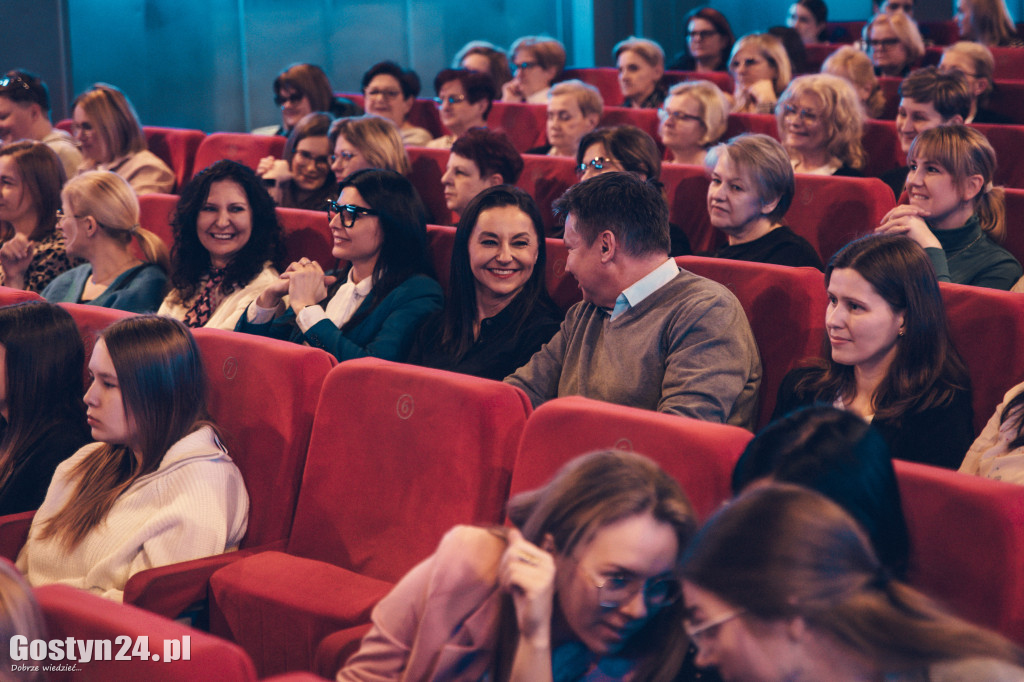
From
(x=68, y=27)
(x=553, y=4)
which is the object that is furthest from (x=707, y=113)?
(x=553, y=4)

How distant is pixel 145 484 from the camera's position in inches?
65.8

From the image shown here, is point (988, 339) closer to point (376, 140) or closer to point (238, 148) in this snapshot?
point (376, 140)

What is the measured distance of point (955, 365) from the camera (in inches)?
66.6

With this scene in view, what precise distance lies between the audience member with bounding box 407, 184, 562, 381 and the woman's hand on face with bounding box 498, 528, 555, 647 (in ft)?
3.61

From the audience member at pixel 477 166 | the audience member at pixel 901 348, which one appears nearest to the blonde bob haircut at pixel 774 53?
the audience member at pixel 477 166

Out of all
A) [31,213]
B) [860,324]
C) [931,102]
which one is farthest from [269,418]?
[931,102]

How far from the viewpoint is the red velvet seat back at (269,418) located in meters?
1.74

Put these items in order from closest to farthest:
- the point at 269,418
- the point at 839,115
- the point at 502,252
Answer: the point at 269,418, the point at 502,252, the point at 839,115

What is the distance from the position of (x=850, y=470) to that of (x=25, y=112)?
4020mm

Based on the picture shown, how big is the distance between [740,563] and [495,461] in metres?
0.71

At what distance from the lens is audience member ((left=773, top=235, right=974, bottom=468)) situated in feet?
5.36

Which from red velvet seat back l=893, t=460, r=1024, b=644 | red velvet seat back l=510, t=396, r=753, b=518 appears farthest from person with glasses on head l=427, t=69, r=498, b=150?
red velvet seat back l=893, t=460, r=1024, b=644

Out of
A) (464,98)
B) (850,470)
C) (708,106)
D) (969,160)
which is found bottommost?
(850,470)

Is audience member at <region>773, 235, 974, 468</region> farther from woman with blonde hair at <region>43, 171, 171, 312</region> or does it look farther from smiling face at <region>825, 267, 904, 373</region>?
woman with blonde hair at <region>43, 171, 171, 312</region>
